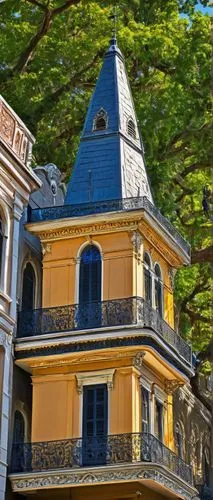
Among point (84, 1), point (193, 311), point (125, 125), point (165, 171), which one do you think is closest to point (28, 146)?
point (125, 125)

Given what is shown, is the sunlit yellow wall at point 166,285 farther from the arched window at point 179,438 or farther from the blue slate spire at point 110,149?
the arched window at point 179,438

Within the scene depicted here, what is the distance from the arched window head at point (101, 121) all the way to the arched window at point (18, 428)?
8477mm

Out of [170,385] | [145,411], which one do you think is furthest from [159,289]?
[145,411]

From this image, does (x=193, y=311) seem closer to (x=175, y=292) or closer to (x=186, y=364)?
(x=175, y=292)

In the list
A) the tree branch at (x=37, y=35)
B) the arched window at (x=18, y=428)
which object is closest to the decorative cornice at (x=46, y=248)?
the arched window at (x=18, y=428)

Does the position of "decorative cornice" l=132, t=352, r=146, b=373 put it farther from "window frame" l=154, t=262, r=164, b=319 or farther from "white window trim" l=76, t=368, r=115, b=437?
"window frame" l=154, t=262, r=164, b=319

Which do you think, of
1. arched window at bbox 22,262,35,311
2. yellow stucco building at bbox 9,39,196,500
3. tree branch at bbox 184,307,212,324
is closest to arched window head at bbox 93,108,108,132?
yellow stucco building at bbox 9,39,196,500

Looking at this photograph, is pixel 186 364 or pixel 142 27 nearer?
pixel 186 364

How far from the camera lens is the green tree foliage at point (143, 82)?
33.0 meters

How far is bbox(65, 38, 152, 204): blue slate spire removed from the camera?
28.2 meters

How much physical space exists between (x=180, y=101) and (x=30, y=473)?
1336cm

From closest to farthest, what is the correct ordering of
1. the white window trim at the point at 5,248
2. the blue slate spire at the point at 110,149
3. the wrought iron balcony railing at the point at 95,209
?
the white window trim at the point at 5,248 → the wrought iron balcony railing at the point at 95,209 → the blue slate spire at the point at 110,149

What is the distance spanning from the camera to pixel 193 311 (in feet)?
120

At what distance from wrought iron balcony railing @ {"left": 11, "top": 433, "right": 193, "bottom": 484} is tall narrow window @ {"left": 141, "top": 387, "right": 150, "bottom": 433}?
2.33ft
